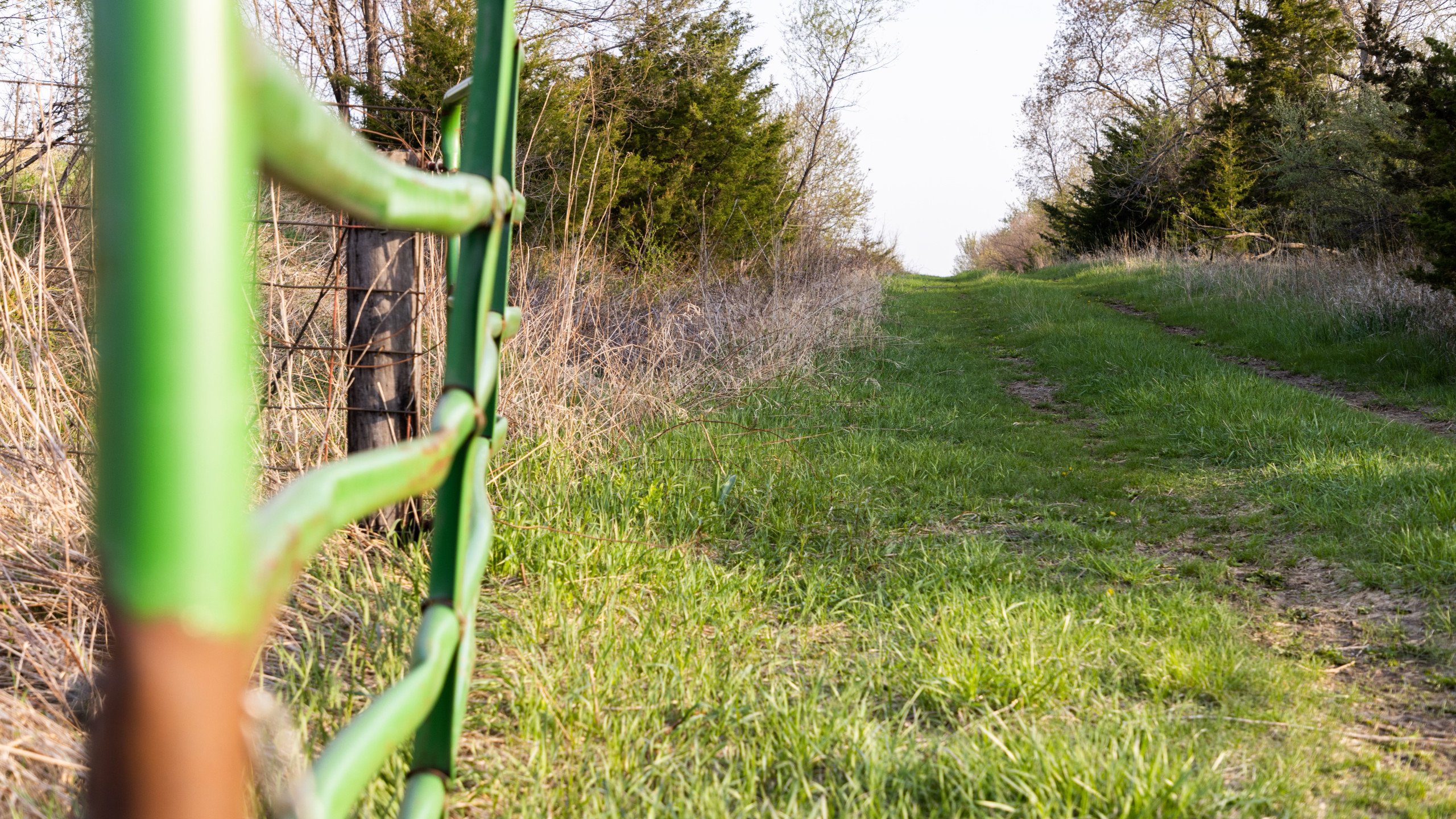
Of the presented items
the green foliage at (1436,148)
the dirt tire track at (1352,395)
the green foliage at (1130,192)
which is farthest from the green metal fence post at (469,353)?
the green foliage at (1130,192)

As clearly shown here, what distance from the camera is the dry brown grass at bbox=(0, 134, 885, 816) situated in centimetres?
190

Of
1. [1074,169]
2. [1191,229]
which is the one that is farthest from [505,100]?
[1074,169]

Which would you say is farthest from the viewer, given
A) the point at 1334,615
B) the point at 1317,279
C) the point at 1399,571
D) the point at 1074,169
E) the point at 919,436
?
the point at 1074,169

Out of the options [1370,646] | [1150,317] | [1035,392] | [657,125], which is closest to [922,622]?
[1370,646]

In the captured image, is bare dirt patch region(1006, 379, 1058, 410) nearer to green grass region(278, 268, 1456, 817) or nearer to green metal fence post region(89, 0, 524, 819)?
green grass region(278, 268, 1456, 817)

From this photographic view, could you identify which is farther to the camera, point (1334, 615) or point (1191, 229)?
point (1191, 229)

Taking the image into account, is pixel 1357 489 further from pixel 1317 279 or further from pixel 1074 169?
pixel 1074 169

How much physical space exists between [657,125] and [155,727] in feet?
41.6

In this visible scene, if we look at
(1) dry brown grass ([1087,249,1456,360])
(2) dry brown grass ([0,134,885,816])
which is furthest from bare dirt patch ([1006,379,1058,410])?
(1) dry brown grass ([1087,249,1456,360])

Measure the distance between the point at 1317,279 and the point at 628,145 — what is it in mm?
8923

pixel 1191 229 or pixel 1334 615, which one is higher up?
pixel 1191 229

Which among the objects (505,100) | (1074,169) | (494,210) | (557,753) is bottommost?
(557,753)

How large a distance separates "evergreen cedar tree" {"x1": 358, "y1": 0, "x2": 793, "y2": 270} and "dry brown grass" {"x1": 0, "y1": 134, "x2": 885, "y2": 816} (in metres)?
2.63

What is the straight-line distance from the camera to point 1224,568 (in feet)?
11.9
